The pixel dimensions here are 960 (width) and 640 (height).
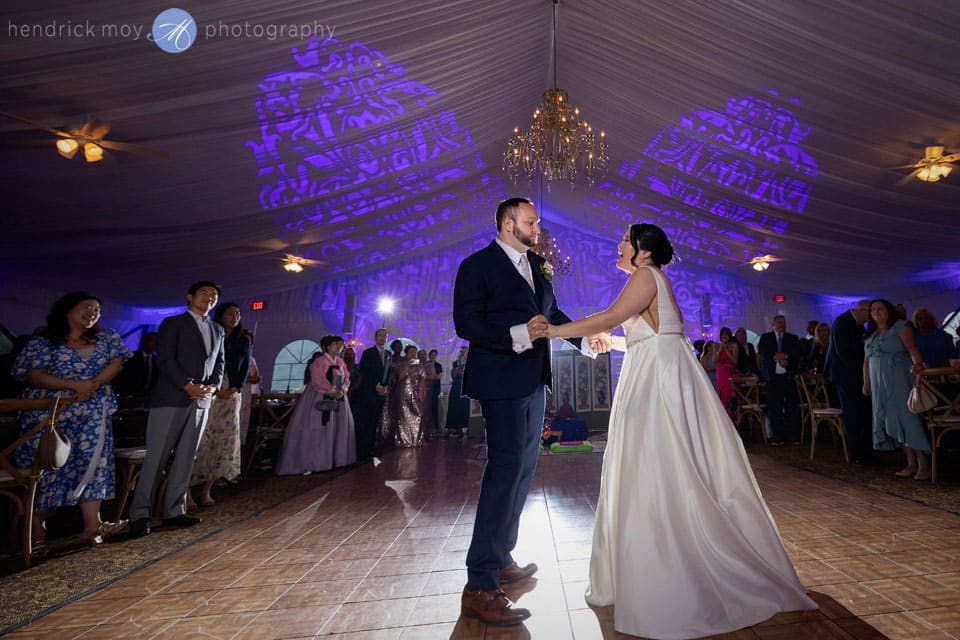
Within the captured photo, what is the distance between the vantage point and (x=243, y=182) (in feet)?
18.7

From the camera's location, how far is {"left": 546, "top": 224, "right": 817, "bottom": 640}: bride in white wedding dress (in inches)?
57.1

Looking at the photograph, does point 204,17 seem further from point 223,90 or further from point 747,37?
point 747,37

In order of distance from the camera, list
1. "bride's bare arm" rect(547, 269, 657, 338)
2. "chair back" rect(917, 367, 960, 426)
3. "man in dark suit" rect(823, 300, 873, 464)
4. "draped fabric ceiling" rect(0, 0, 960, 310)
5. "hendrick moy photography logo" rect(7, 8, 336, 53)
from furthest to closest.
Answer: "man in dark suit" rect(823, 300, 873, 464) < "draped fabric ceiling" rect(0, 0, 960, 310) < "chair back" rect(917, 367, 960, 426) < "hendrick moy photography logo" rect(7, 8, 336, 53) < "bride's bare arm" rect(547, 269, 657, 338)

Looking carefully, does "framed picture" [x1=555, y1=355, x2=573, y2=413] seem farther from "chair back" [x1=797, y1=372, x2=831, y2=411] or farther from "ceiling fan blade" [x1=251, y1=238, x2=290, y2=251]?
"ceiling fan blade" [x1=251, y1=238, x2=290, y2=251]

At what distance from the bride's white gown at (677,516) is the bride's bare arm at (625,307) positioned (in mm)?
62

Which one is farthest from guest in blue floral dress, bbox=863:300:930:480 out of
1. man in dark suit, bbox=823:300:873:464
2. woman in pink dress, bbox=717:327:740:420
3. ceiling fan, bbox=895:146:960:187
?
woman in pink dress, bbox=717:327:740:420

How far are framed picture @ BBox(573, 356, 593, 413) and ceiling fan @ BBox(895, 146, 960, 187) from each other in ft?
20.3

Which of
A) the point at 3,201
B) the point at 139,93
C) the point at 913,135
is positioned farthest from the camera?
the point at 3,201

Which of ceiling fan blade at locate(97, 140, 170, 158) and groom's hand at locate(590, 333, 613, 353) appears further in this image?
ceiling fan blade at locate(97, 140, 170, 158)

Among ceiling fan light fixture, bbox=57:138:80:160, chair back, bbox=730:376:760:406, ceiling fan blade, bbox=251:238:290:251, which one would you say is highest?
ceiling fan blade, bbox=251:238:290:251

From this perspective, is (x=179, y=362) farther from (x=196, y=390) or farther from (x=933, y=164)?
(x=933, y=164)

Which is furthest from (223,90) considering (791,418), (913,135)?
(791,418)

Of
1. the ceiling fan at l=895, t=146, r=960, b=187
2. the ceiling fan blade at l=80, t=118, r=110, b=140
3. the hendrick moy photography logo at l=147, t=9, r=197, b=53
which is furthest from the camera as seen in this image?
the ceiling fan at l=895, t=146, r=960, b=187

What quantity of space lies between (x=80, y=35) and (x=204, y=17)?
76 cm
